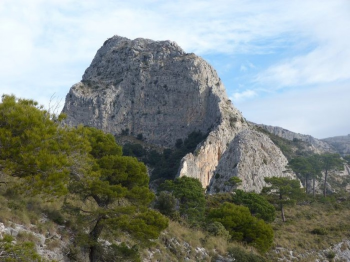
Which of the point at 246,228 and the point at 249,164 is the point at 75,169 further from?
the point at 249,164

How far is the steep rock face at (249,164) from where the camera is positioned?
57634 mm

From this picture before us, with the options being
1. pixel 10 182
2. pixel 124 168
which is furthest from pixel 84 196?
pixel 10 182

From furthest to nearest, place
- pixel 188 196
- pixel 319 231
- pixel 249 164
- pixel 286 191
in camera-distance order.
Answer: pixel 249 164 < pixel 286 191 < pixel 188 196 < pixel 319 231

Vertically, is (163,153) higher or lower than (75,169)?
higher

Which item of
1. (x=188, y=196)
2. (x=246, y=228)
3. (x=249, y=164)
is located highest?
(x=249, y=164)

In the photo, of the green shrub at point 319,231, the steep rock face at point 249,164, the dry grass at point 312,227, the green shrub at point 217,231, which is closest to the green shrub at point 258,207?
Answer: the dry grass at point 312,227

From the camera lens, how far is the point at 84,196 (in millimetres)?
14000

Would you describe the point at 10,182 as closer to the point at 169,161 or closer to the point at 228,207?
the point at 228,207

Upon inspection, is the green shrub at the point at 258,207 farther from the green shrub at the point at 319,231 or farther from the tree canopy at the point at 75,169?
the tree canopy at the point at 75,169

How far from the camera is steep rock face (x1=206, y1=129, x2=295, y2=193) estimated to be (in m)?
57.6

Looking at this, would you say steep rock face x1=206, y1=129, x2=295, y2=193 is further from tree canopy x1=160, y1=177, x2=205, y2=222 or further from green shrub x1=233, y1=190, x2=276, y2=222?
tree canopy x1=160, y1=177, x2=205, y2=222

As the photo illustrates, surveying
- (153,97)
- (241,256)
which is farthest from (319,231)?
(153,97)

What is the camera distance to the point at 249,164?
6022 centimetres

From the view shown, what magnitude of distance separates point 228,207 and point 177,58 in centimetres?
8118
